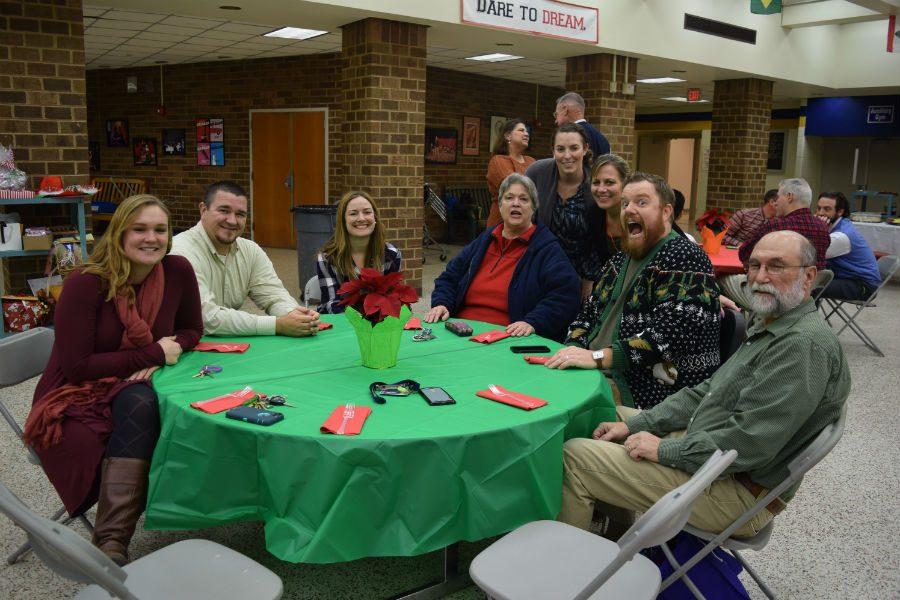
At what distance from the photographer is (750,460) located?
1972 mm

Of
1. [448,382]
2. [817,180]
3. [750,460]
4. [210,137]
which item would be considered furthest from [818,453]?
[817,180]

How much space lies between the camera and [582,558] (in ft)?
5.94

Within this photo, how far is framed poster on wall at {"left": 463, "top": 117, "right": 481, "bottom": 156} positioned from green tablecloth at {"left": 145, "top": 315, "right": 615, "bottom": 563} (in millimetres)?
10762

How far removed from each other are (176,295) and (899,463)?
353cm

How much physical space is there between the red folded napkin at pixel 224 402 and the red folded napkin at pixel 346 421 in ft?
0.97

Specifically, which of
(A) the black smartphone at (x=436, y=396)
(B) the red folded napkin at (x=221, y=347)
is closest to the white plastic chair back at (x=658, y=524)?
(A) the black smartphone at (x=436, y=396)

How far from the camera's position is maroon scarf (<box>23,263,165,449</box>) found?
2285 millimetres

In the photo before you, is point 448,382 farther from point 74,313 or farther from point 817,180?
point 817,180

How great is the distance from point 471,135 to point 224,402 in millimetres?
11180

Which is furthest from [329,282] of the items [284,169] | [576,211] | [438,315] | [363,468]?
[284,169]

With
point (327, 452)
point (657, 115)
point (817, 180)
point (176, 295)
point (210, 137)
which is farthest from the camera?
point (657, 115)

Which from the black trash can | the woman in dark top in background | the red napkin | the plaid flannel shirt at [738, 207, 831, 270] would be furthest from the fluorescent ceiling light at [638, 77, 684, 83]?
the red napkin

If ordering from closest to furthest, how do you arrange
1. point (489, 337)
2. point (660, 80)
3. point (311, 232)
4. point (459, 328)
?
point (489, 337)
point (459, 328)
point (311, 232)
point (660, 80)

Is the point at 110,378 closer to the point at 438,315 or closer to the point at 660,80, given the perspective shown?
the point at 438,315
